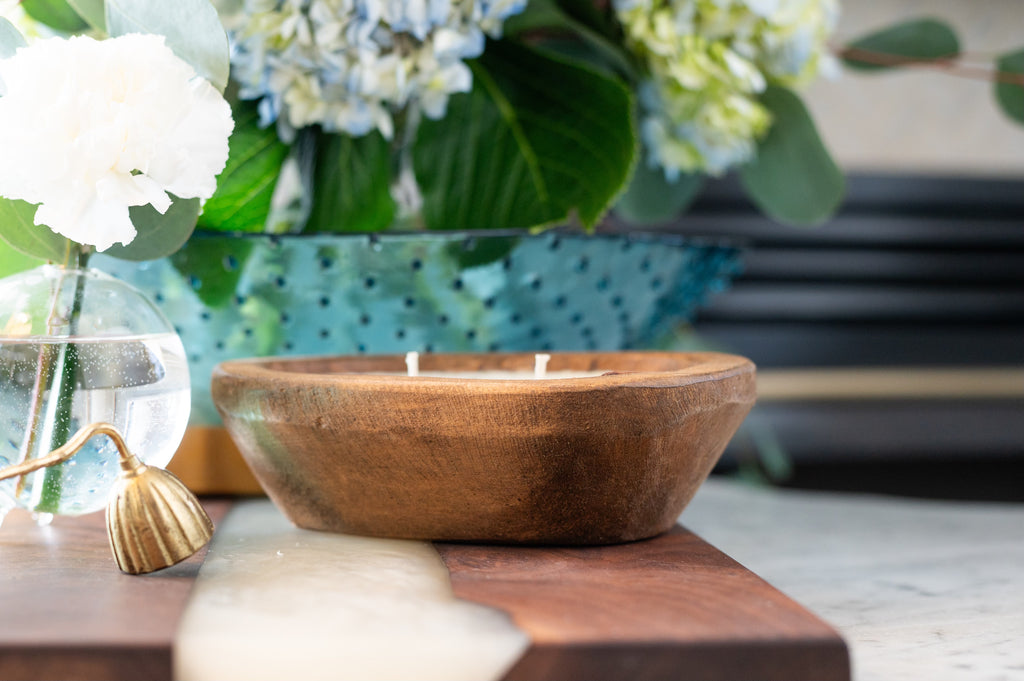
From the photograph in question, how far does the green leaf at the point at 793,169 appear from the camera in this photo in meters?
0.50

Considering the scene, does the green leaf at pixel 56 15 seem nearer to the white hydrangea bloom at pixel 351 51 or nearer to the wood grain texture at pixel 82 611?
the white hydrangea bloom at pixel 351 51

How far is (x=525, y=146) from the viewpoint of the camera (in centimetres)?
41

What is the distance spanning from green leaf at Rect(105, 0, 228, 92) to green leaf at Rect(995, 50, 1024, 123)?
1.54ft

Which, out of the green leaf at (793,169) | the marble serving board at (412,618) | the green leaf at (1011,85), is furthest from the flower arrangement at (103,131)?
the green leaf at (1011,85)

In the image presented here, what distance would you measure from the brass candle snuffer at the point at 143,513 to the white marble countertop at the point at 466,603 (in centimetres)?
1

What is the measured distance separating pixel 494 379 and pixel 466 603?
8 centimetres

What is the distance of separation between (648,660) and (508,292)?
230 mm

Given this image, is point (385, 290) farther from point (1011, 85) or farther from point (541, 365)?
point (1011, 85)

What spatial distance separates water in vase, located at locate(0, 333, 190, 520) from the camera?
275 millimetres

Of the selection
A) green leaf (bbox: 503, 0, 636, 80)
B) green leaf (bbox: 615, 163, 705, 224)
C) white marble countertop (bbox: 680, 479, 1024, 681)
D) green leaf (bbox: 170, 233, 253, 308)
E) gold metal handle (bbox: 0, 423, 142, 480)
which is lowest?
white marble countertop (bbox: 680, 479, 1024, 681)

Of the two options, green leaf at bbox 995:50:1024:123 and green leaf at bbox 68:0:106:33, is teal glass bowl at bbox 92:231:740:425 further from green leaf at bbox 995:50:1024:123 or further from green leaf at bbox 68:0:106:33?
green leaf at bbox 995:50:1024:123

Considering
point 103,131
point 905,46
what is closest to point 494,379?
point 103,131

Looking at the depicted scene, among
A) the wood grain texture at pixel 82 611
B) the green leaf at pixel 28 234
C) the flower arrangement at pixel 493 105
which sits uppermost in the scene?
the flower arrangement at pixel 493 105

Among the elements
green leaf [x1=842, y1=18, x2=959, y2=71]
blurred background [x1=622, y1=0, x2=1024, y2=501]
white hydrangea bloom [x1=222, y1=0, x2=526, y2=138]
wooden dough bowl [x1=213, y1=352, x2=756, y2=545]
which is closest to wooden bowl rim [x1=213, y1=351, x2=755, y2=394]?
wooden dough bowl [x1=213, y1=352, x2=756, y2=545]
